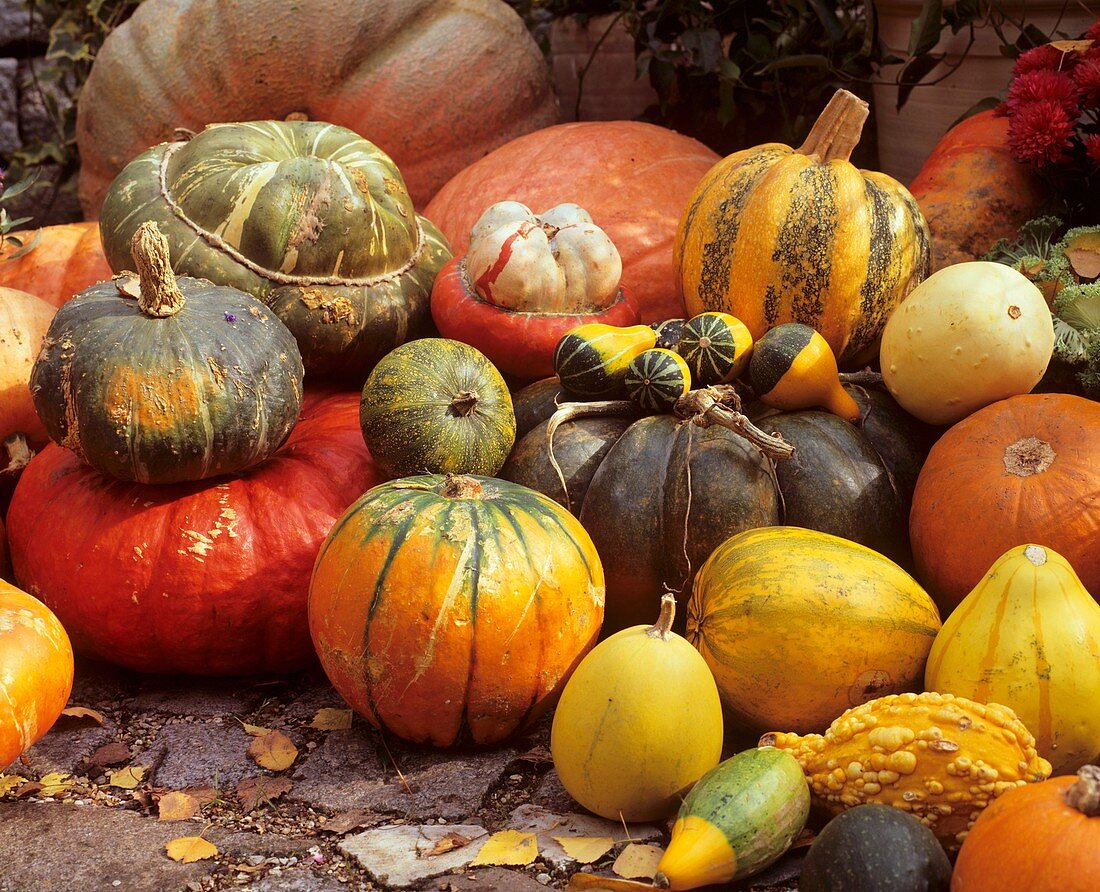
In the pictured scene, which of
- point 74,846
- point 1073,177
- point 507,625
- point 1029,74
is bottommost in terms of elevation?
point 74,846

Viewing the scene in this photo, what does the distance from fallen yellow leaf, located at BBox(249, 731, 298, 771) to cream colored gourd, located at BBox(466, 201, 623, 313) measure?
1.45 metres

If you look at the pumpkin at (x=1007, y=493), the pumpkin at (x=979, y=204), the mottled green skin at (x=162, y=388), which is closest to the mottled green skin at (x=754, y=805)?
the pumpkin at (x=1007, y=493)

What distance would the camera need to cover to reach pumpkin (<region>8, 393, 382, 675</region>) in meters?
2.87

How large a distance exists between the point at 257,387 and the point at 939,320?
1.77m

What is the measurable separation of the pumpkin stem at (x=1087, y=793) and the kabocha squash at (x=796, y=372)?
4.78 ft

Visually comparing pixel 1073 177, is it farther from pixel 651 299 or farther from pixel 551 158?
pixel 551 158

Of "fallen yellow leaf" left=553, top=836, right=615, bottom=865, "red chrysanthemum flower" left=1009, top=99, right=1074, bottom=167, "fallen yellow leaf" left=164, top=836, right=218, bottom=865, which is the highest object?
"red chrysanthemum flower" left=1009, top=99, right=1074, bottom=167

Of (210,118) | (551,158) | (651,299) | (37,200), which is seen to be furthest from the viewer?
(37,200)

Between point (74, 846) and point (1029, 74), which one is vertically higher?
point (1029, 74)

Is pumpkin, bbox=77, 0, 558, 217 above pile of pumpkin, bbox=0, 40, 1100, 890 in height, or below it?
above

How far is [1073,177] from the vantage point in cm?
369

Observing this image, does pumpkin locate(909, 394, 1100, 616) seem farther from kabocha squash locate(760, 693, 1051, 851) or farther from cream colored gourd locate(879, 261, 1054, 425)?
kabocha squash locate(760, 693, 1051, 851)

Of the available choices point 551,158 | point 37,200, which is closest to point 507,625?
point 551,158

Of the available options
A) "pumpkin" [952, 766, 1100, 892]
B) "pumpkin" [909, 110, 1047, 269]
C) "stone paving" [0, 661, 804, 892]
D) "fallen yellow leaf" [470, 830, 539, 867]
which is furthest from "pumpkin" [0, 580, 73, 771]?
"pumpkin" [909, 110, 1047, 269]
